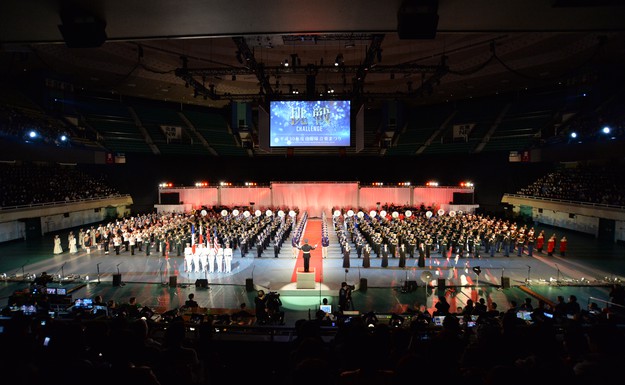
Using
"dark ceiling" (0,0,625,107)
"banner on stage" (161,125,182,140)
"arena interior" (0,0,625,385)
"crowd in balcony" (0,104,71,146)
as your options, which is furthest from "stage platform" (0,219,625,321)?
"banner on stage" (161,125,182,140)

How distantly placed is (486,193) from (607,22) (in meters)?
28.1

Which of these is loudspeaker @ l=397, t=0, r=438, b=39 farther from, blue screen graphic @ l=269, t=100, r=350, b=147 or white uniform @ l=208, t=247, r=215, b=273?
white uniform @ l=208, t=247, r=215, b=273

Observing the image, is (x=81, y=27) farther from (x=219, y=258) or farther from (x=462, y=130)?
(x=462, y=130)

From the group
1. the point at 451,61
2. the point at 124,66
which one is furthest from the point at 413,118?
the point at 124,66

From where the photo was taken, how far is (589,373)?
249 centimetres

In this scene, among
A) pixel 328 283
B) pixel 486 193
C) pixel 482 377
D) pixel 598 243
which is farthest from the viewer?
pixel 486 193

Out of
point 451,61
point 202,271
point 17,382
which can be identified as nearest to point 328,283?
point 202,271

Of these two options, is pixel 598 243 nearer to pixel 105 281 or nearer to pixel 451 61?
pixel 451 61

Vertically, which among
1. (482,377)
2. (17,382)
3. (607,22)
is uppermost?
(607,22)

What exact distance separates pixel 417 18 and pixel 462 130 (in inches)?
1178

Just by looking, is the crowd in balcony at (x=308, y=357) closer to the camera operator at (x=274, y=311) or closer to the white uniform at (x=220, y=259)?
the camera operator at (x=274, y=311)

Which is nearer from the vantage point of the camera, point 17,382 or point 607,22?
point 17,382

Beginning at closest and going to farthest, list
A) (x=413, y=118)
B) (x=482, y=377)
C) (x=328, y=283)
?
(x=482, y=377) → (x=328, y=283) → (x=413, y=118)

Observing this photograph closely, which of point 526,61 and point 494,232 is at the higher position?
point 526,61
